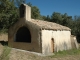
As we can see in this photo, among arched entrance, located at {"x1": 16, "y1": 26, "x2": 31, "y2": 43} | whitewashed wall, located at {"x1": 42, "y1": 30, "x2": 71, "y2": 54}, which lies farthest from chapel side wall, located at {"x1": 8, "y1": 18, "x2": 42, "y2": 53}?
arched entrance, located at {"x1": 16, "y1": 26, "x2": 31, "y2": 43}

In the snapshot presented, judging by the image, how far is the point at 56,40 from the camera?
19516mm

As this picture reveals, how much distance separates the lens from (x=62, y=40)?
2127 centimetres

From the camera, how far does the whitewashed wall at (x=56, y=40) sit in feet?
56.1

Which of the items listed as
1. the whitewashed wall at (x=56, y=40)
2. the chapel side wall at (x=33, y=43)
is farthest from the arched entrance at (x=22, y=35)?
the whitewashed wall at (x=56, y=40)

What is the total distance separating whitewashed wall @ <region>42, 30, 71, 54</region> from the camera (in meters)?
17.1

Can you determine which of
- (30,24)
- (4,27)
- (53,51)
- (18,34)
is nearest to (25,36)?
(18,34)

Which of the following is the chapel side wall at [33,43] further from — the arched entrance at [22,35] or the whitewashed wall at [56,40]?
the arched entrance at [22,35]

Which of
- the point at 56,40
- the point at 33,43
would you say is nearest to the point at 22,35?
the point at 33,43

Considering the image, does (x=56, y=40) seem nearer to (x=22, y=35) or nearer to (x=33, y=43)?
(x=33, y=43)

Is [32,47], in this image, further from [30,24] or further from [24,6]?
[24,6]

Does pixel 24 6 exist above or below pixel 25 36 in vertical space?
above

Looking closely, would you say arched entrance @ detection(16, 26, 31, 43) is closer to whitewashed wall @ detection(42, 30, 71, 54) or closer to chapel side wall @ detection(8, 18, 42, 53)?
chapel side wall @ detection(8, 18, 42, 53)

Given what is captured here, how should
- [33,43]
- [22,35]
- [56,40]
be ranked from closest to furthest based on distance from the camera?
[33,43]
[56,40]
[22,35]

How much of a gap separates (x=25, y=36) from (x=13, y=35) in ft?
5.30
